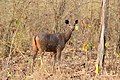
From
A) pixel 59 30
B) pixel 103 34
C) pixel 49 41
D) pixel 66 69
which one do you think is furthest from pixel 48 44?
pixel 59 30

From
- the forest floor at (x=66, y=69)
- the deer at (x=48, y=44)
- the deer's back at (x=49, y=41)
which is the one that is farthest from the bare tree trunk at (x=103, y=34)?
the deer's back at (x=49, y=41)

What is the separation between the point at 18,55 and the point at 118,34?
3539 mm

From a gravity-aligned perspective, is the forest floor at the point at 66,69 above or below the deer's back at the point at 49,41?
below

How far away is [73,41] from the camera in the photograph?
1585 centimetres

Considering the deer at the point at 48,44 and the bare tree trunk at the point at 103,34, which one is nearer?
the bare tree trunk at the point at 103,34

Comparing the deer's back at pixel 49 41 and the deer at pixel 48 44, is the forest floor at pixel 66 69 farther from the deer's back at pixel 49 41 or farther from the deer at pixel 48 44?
the deer's back at pixel 49 41

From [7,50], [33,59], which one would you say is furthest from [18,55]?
[33,59]

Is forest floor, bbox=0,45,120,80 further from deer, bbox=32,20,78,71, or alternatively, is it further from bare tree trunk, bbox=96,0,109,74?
deer, bbox=32,20,78,71

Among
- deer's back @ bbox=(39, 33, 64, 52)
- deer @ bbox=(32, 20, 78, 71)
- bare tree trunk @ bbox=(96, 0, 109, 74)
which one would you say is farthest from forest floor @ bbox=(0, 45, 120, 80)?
deer's back @ bbox=(39, 33, 64, 52)

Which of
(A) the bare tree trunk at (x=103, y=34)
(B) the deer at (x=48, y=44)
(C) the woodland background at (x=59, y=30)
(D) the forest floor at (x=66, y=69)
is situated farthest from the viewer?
(B) the deer at (x=48, y=44)

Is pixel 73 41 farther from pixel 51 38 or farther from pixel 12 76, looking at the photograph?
pixel 12 76

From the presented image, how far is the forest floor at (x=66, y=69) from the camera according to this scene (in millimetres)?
10305

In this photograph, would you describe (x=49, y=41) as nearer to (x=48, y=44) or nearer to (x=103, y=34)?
(x=48, y=44)

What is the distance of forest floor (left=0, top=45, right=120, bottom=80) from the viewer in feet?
33.8
